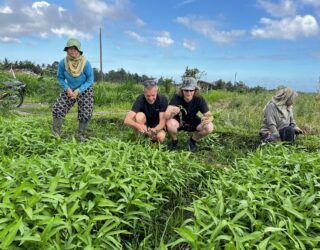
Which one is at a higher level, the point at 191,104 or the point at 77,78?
the point at 77,78

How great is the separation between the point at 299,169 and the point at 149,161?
1162 mm

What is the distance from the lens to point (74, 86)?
536 centimetres

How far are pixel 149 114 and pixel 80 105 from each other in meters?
1.06

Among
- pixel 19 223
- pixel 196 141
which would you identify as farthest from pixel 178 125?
pixel 19 223

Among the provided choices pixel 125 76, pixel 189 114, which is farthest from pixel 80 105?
pixel 125 76

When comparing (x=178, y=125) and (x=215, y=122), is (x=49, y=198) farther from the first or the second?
(x=215, y=122)

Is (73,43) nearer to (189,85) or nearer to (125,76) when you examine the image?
(189,85)

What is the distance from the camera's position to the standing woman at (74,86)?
17.1 ft

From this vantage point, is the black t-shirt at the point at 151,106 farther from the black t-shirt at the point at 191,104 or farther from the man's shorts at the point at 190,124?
the man's shorts at the point at 190,124

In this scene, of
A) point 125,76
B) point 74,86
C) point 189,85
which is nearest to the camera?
point 189,85

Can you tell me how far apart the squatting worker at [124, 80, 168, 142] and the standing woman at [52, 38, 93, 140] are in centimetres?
88

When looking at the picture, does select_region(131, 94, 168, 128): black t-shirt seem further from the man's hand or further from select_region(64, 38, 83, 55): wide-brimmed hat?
select_region(64, 38, 83, 55): wide-brimmed hat

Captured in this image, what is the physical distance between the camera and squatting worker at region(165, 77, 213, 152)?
4730 millimetres

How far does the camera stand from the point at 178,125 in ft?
16.0
